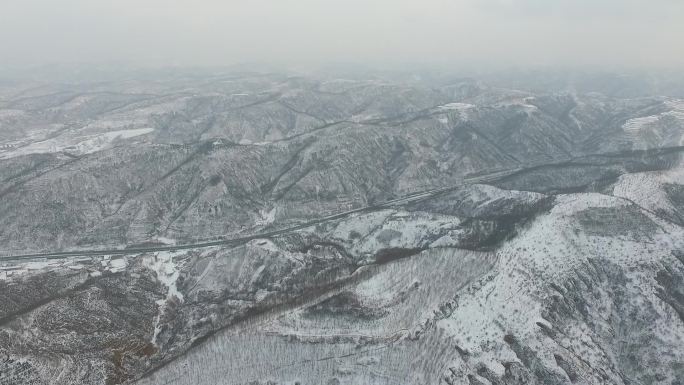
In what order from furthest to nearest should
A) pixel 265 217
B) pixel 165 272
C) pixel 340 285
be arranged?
pixel 265 217, pixel 165 272, pixel 340 285

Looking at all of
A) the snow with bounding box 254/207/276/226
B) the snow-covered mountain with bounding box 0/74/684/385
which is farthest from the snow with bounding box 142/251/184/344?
the snow with bounding box 254/207/276/226

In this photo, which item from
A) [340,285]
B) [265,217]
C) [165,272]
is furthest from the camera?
[265,217]

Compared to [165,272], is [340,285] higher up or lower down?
higher up

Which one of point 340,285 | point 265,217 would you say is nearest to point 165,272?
point 265,217

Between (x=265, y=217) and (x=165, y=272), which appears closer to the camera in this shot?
(x=165, y=272)

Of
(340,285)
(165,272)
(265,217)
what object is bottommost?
(165,272)

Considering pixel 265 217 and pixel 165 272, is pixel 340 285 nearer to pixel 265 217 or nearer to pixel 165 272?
pixel 165 272

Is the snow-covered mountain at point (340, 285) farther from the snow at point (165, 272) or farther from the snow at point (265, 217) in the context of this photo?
the snow at point (265, 217)

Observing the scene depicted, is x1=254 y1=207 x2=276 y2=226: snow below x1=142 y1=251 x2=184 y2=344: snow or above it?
above

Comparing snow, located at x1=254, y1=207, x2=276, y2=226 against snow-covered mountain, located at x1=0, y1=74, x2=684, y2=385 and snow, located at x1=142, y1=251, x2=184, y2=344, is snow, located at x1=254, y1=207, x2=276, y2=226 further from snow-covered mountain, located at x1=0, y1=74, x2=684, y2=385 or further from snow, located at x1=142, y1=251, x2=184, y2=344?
snow, located at x1=142, y1=251, x2=184, y2=344

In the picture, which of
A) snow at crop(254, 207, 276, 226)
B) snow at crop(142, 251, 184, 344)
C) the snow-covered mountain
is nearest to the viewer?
the snow-covered mountain

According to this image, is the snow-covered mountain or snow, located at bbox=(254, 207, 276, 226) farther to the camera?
snow, located at bbox=(254, 207, 276, 226)
